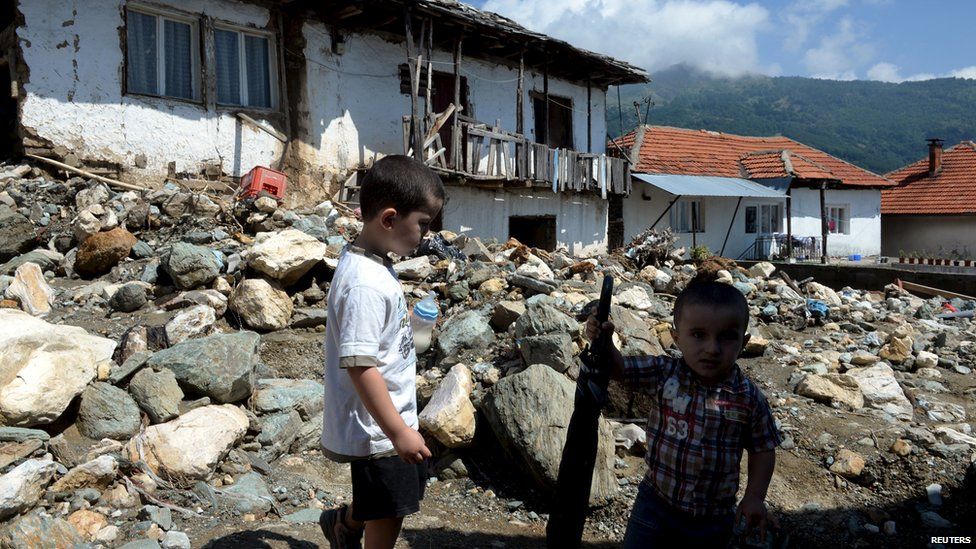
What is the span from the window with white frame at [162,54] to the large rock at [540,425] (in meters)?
7.26

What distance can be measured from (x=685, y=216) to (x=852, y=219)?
24.2 feet

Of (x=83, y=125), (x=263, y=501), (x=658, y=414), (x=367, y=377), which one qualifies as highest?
(x=83, y=125)

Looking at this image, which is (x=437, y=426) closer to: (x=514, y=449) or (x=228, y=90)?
(x=514, y=449)

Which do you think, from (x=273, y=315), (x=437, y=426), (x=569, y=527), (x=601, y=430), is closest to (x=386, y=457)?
(x=569, y=527)

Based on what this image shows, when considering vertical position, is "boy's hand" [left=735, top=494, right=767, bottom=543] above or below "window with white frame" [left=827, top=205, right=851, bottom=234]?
below

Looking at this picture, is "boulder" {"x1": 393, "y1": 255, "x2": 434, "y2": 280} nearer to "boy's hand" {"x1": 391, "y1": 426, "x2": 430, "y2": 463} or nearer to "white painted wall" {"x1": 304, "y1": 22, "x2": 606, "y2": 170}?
"white painted wall" {"x1": 304, "y1": 22, "x2": 606, "y2": 170}

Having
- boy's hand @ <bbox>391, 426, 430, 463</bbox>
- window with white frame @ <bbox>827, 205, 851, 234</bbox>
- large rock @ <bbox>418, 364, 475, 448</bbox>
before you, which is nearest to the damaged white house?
large rock @ <bbox>418, 364, 475, 448</bbox>

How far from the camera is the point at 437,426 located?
150 inches

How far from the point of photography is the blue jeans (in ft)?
6.15

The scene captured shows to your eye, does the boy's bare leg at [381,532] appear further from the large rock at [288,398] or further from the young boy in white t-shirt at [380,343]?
the large rock at [288,398]

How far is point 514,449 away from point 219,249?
165 inches

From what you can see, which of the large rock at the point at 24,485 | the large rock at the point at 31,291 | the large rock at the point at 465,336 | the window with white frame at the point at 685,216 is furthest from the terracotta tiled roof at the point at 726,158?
the large rock at the point at 24,485

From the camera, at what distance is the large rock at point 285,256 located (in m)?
5.72

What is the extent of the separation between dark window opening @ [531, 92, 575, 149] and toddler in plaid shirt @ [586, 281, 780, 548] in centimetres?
1291
